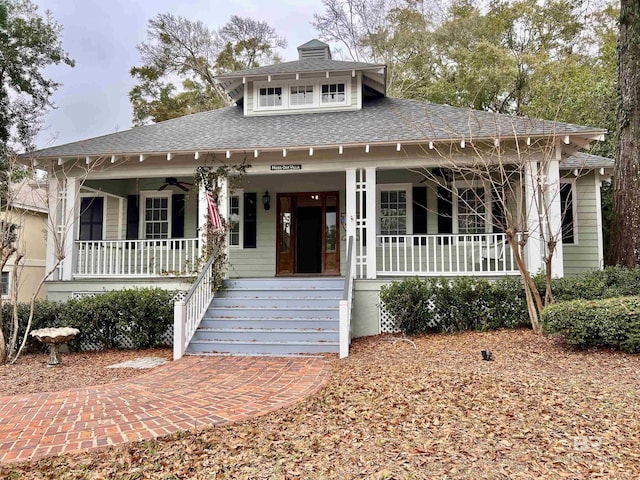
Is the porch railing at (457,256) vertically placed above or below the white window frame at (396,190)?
below

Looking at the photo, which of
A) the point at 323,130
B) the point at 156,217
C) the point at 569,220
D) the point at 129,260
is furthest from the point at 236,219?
the point at 569,220

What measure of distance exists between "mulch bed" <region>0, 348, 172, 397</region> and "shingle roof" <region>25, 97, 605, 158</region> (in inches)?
166

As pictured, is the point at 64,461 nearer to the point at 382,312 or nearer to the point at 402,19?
the point at 382,312

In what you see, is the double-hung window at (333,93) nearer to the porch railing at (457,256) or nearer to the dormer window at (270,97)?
the dormer window at (270,97)

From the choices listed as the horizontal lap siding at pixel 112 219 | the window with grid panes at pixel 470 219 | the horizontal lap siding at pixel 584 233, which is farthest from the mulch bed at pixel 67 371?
the horizontal lap siding at pixel 584 233

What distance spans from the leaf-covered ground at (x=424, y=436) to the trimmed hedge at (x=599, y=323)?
1.87 ft

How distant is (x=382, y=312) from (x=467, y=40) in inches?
722

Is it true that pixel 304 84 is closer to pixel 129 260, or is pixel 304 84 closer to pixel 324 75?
pixel 324 75

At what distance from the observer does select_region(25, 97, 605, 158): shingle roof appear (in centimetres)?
880

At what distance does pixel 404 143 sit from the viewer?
A: 8.78 meters

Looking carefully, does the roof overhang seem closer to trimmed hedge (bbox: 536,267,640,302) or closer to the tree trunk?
the tree trunk

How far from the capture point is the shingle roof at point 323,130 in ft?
28.9

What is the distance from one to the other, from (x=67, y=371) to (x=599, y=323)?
775 centimetres

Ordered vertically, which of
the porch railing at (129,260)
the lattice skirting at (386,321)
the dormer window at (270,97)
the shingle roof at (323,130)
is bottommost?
the lattice skirting at (386,321)
